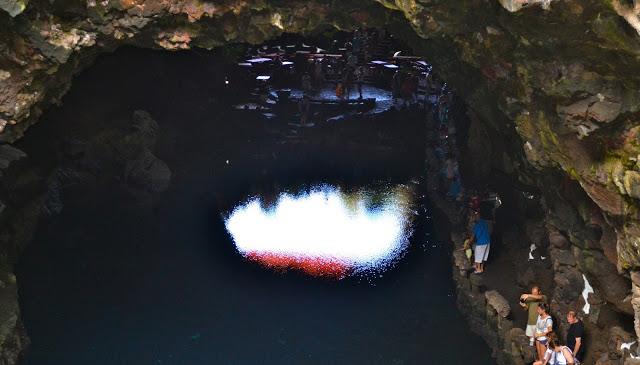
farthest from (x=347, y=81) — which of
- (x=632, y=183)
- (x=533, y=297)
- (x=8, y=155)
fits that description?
(x=632, y=183)

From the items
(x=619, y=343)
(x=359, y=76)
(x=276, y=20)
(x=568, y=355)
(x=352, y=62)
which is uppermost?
(x=276, y=20)

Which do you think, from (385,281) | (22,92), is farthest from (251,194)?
(22,92)

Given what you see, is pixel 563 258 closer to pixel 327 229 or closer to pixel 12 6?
pixel 327 229

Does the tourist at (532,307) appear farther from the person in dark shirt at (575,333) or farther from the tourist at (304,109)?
the tourist at (304,109)

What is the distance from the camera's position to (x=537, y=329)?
1325cm

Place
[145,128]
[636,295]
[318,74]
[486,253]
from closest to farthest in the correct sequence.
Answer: [636,295] → [486,253] → [145,128] → [318,74]

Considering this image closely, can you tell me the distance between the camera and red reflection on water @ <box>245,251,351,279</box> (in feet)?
62.1

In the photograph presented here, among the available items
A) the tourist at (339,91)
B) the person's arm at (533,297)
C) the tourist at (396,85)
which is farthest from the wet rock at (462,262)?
the tourist at (396,85)

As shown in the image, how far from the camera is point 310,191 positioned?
26156 mm

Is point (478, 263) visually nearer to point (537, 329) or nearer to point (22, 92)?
point (537, 329)

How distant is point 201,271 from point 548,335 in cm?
1025

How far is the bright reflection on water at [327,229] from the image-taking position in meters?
19.8

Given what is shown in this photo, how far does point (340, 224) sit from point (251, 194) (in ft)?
14.7

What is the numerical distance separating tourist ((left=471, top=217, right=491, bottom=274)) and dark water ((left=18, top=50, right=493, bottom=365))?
1.33 metres
